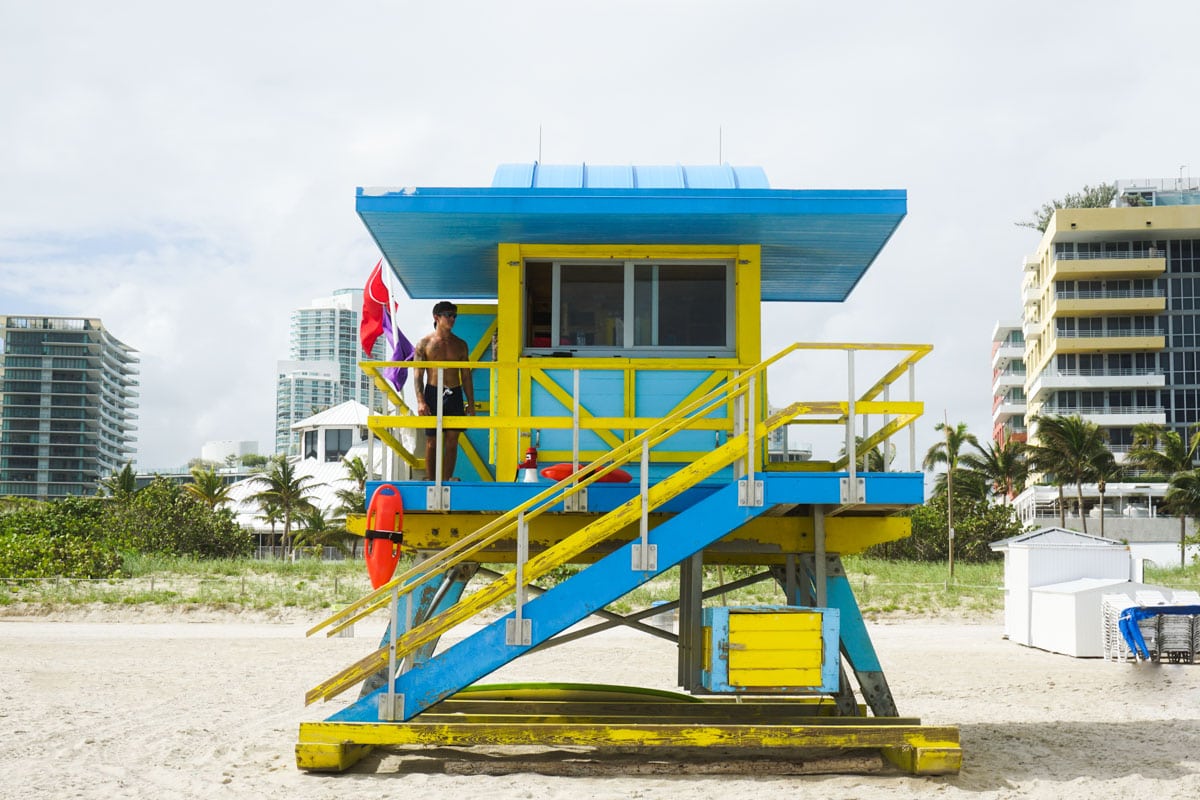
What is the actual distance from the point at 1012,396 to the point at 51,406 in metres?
144

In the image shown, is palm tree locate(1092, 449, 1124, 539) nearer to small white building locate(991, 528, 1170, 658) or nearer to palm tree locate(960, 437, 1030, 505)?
palm tree locate(960, 437, 1030, 505)

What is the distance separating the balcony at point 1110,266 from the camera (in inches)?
3536

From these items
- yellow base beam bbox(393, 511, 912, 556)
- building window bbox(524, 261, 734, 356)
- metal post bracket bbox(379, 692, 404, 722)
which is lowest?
metal post bracket bbox(379, 692, 404, 722)

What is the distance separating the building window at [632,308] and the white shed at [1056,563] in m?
18.1

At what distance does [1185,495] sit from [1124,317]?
1136 inches

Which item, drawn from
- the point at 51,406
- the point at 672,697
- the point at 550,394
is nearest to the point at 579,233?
the point at 550,394

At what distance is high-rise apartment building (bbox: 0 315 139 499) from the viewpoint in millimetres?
188000

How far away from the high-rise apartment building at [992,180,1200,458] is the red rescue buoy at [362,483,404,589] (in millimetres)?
86877

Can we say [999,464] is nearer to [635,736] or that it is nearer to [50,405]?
[635,736]

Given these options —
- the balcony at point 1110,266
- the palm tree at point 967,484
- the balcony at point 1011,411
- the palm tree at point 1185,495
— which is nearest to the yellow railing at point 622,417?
the palm tree at point 1185,495

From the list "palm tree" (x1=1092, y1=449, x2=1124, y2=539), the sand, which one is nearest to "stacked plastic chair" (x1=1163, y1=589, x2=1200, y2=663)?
the sand

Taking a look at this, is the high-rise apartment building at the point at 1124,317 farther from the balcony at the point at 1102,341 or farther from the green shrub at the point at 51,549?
the green shrub at the point at 51,549

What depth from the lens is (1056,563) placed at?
28.4m

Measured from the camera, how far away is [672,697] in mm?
13906
